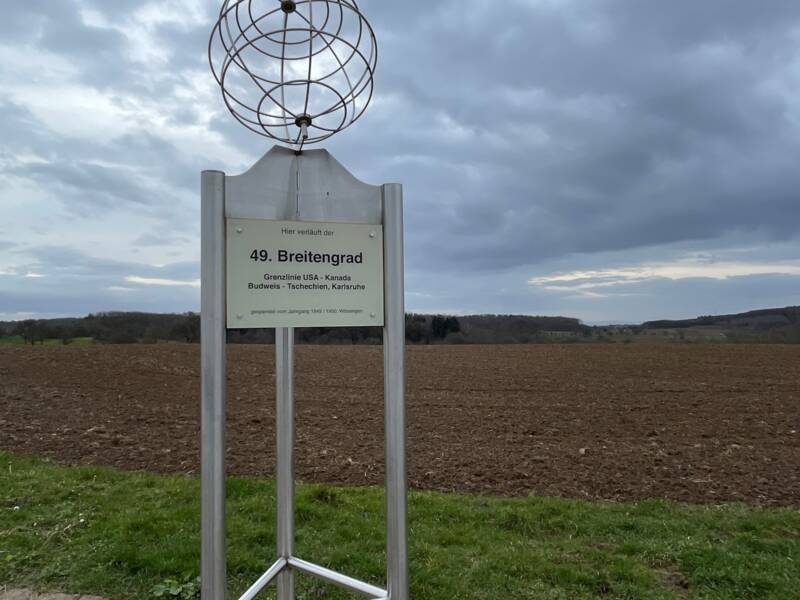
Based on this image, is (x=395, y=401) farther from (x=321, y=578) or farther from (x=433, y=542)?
(x=433, y=542)

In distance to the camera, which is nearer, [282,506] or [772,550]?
[282,506]

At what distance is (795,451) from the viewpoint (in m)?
8.49

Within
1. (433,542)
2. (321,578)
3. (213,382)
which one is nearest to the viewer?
(213,382)

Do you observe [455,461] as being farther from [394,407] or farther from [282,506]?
[394,407]

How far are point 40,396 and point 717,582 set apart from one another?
46.1 ft

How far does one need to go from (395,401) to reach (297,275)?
657 millimetres

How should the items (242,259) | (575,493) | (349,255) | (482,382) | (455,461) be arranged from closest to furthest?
(242,259)
(349,255)
(575,493)
(455,461)
(482,382)

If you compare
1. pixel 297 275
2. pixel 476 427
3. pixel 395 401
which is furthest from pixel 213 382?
pixel 476 427

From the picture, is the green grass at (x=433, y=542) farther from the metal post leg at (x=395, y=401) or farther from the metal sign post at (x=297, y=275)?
the metal sign post at (x=297, y=275)

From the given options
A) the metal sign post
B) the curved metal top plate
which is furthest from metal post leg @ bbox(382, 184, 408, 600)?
the curved metal top plate

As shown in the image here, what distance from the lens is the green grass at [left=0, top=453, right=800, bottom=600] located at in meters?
3.64

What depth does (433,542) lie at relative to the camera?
434cm

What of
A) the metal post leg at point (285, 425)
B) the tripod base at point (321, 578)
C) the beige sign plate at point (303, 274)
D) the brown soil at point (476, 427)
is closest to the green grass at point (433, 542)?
the tripod base at point (321, 578)

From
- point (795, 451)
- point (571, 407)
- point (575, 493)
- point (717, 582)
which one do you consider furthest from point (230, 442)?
point (795, 451)
